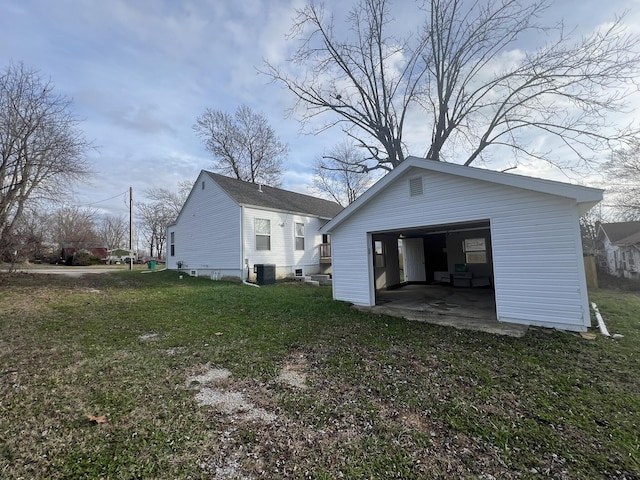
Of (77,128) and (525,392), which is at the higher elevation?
(77,128)

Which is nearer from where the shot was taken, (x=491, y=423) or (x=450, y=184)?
(x=491, y=423)

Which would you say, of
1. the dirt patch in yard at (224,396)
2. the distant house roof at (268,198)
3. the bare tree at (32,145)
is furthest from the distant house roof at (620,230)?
the bare tree at (32,145)

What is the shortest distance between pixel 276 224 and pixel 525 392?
40.7 ft

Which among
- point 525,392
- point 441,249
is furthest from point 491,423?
point 441,249

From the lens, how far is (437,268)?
14.0 metres

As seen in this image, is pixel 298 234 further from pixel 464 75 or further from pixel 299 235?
pixel 464 75

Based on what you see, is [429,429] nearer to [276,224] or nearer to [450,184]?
[450,184]

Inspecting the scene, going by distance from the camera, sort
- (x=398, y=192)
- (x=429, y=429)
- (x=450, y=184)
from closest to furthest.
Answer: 1. (x=429, y=429)
2. (x=450, y=184)
3. (x=398, y=192)

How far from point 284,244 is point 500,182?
34.6 ft

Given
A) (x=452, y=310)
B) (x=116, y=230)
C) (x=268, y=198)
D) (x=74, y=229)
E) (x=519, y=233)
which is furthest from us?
(x=116, y=230)

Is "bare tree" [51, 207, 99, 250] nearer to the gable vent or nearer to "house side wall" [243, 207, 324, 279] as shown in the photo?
"house side wall" [243, 207, 324, 279]

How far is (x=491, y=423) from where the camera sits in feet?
8.68

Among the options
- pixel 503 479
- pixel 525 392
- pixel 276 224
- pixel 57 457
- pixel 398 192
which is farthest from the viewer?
pixel 276 224

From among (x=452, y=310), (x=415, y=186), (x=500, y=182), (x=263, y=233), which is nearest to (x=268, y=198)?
(x=263, y=233)
